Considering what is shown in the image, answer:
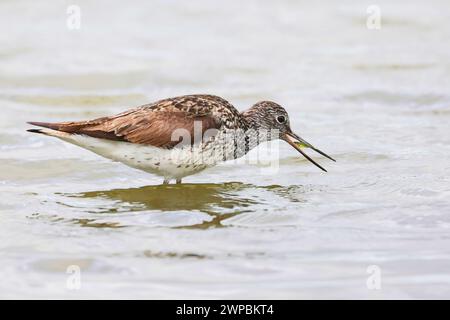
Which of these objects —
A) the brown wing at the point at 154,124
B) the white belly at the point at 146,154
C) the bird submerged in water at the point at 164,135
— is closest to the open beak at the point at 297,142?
the bird submerged in water at the point at 164,135

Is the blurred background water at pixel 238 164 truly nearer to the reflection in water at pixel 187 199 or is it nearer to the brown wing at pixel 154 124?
the reflection in water at pixel 187 199

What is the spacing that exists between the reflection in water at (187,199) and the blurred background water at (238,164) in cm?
4

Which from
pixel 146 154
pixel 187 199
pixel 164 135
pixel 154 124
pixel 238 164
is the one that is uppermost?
pixel 154 124

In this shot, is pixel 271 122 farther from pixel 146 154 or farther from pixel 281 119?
pixel 146 154

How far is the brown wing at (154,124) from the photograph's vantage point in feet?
35.8

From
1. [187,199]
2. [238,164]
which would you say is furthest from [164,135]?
[238,164]

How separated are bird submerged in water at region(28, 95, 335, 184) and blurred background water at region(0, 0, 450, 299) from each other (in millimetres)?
522

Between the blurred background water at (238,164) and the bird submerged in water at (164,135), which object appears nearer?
the blurred background water at (238,164)

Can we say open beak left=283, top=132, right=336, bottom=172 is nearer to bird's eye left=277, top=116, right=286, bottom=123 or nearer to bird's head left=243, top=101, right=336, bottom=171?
bird's head left=243, top=101, right=336, bottom=171

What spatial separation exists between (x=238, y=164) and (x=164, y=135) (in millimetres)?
2452

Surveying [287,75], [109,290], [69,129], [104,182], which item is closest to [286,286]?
[109,290]

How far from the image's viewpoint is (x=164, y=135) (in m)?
11.0

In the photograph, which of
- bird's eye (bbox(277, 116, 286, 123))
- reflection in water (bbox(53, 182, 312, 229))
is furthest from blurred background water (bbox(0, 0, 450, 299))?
bird's eye (bbox(277, 116, 286, 123))
